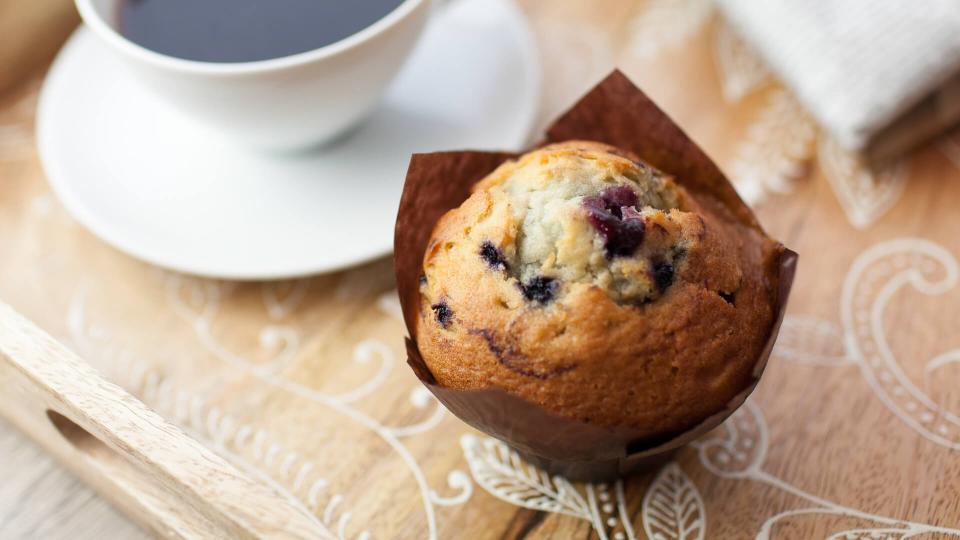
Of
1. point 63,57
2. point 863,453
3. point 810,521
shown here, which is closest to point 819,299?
point 863,453

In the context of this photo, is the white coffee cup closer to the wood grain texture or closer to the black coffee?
the black coffee

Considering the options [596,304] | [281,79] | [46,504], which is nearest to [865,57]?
[596,304]

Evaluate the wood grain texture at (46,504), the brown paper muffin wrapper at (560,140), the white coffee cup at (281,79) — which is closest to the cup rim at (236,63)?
the white coffee cup at (281,79)

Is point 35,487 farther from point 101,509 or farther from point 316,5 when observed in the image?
point 316,5

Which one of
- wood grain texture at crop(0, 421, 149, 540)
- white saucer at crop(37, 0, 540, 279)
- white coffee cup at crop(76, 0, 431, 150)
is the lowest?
wood grain texture at crop(0, 421, 149, 540)

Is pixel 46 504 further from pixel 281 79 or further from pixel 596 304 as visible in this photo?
pixel 596 304

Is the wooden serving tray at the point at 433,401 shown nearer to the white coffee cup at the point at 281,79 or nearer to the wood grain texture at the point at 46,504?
the wood grain texture at the point at 46,504

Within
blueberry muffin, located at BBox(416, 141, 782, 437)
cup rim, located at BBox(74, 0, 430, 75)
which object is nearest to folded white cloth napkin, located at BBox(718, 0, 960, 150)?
blueberry muffin, located at BBox(416, 141, 782, 437)
